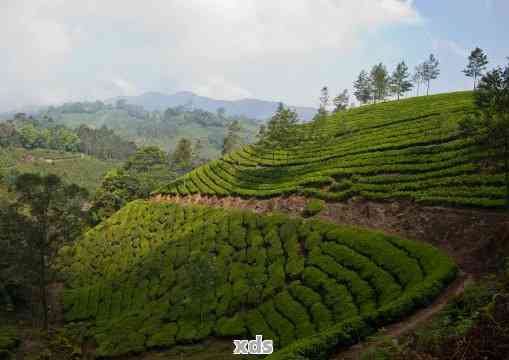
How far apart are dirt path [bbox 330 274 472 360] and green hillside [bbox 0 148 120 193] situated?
125949mm

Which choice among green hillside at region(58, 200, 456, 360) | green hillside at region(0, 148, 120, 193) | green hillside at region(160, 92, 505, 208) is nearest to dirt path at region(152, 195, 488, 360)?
green hillside at region(58, 200, 456, 360)

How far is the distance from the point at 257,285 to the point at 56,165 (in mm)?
145912

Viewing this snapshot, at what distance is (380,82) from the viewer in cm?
9506

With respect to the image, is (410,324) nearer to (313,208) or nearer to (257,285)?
(257,285)

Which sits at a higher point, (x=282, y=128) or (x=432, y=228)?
(x=282, y=128)

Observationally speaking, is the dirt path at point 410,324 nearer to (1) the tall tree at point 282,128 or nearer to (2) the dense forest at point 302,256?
(2) the dense forest at point 302,256

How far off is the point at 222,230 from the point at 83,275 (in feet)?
75.1

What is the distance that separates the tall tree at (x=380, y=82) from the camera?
9519 cm

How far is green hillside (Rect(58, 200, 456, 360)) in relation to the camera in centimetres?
2076

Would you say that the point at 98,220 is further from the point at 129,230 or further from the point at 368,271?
the point at 368,271

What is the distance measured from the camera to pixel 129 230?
54.8 meters

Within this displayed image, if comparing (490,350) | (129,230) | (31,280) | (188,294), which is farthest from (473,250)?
(129,230)

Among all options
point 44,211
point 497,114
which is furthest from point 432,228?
point 44,211

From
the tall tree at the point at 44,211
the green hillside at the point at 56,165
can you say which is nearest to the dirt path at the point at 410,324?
the tall tree at the point at 44,211
